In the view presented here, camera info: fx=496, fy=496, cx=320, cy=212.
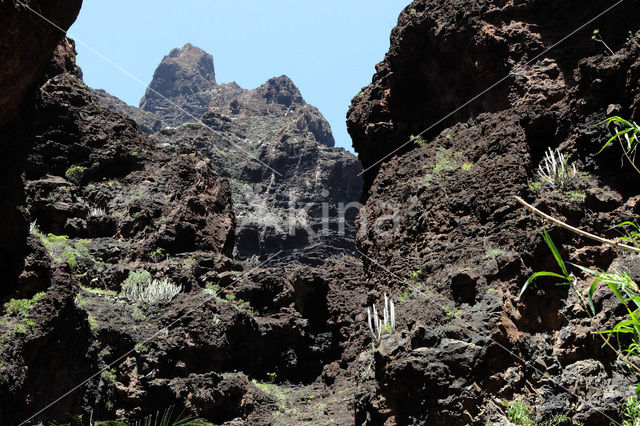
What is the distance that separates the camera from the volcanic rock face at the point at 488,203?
235 inches

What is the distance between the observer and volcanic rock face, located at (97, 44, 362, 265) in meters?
32.8

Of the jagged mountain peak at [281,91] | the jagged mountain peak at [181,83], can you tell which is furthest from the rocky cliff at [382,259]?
the jagged mountain peak at [181,83]

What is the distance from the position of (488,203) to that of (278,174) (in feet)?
92.1

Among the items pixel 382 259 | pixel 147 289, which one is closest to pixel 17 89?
pixel 382 259

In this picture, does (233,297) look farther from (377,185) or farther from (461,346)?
(461,346)

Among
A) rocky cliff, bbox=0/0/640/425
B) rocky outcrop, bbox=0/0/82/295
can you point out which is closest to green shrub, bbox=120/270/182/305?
rocky cliff, bbox=0/0/640/425

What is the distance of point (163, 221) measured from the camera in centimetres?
1461

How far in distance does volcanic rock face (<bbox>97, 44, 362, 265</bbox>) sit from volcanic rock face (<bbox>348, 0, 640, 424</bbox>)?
47.8 ft

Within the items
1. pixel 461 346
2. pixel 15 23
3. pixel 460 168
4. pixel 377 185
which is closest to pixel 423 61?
pixel 377 185

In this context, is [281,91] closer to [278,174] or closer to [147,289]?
[278,174]

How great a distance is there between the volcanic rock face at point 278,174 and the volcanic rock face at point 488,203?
1455cm

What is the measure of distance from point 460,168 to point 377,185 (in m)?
2.40

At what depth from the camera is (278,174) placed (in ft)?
116

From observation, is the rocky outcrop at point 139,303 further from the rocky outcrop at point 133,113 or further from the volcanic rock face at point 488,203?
the rocky outcrop at point 133,113
